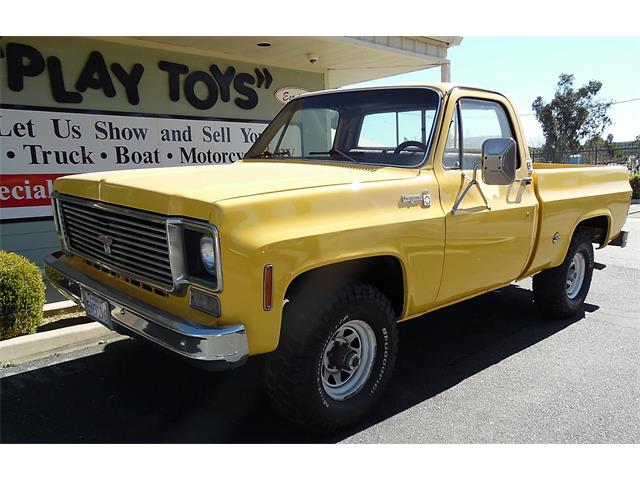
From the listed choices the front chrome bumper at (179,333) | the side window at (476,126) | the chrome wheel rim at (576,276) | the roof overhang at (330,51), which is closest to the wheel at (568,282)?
the chrome wheel rim at (576,276)

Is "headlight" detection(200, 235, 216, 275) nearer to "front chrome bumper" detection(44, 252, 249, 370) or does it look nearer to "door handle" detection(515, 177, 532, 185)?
"front chrome bumper" detection(44, 252, 249, 370)

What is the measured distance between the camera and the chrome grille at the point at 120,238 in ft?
8.71

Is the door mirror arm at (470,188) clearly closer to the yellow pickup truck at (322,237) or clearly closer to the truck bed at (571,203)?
the yellow pickup truck at (322,237)

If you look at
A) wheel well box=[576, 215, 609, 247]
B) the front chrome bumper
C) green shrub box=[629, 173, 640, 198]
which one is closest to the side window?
wheel well box=[576, 215, 609, 247]

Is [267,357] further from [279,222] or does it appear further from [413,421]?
[413,421]

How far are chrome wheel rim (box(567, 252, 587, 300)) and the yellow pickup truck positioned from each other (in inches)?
38.3

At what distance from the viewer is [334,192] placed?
9.29 feet

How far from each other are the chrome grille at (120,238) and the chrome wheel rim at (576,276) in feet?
13.8

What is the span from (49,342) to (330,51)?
579 centimetres

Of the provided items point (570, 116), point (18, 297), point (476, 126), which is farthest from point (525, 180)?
point (570, 116)

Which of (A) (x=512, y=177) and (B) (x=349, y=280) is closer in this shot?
(B) (x=349, y=280)

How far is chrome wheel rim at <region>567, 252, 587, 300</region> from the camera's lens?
206 inches

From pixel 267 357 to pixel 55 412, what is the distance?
153cm

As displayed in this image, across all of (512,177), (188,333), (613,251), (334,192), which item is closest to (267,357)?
(188,333)
